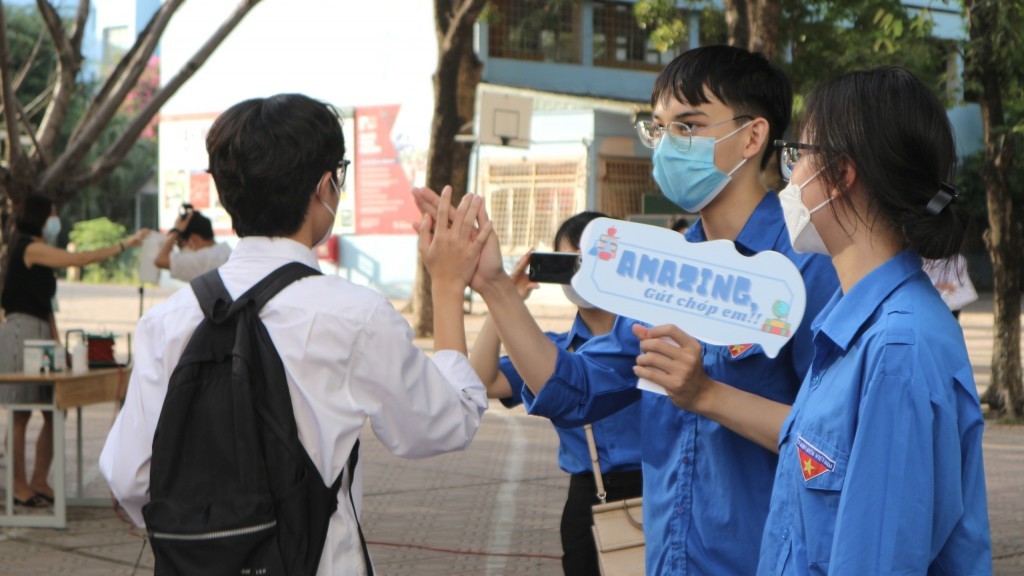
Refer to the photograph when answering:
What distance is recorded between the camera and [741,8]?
39.4 ft

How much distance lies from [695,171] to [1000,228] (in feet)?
33.0

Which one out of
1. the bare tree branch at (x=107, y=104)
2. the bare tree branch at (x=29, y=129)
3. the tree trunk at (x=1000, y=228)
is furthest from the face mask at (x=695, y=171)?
the tree trunk at (x=1000, y=228)

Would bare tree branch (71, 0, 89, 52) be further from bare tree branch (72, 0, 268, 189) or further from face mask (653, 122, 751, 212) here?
face mask (653, 122, 751, 212)

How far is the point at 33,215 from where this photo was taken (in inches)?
341

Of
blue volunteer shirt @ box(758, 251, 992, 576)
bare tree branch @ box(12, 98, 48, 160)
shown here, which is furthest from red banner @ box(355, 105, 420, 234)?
blue volunteer shirt @ box(758, 251, 992, 576)

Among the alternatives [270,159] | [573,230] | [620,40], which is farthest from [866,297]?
[620,40]

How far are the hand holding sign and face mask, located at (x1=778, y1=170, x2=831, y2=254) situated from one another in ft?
0.29

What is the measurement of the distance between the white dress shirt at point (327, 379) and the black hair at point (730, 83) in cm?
91

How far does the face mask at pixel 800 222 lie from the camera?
2.21m

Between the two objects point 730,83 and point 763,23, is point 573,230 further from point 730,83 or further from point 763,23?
point 763,23

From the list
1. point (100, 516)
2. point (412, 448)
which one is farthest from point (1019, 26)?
point (412, 448)

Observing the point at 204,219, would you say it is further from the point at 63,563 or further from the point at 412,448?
the point at 412,448

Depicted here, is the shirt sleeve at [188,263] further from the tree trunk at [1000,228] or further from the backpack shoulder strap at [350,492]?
the backpack shoulder strap at [350,492]

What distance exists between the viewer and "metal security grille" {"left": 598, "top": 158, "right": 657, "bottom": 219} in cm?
2703
